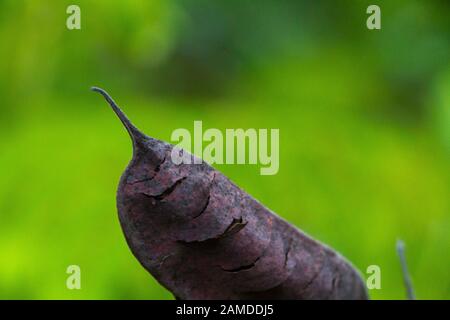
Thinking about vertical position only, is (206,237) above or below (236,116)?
below

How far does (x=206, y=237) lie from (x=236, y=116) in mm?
1237

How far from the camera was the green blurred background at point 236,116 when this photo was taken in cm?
146

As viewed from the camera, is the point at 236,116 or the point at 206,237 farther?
the point at 236,116

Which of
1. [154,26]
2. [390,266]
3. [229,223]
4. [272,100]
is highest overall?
[154,26]

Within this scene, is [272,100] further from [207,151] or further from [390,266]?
[207,151]

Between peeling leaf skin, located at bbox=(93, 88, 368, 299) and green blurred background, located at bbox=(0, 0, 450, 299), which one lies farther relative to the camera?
green blurred background, located at bbox=(0, 0, 450, 299)

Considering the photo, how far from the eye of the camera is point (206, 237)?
1.92ft

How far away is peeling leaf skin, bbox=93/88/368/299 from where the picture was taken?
1.83 feet

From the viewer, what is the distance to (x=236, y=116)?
181 centimetres

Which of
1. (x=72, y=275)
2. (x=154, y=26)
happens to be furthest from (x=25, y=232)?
(x=154, y=26)

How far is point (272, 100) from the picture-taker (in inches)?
75.0

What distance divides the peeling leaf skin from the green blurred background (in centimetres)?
51

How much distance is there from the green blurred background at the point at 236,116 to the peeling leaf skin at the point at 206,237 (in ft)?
1.67
